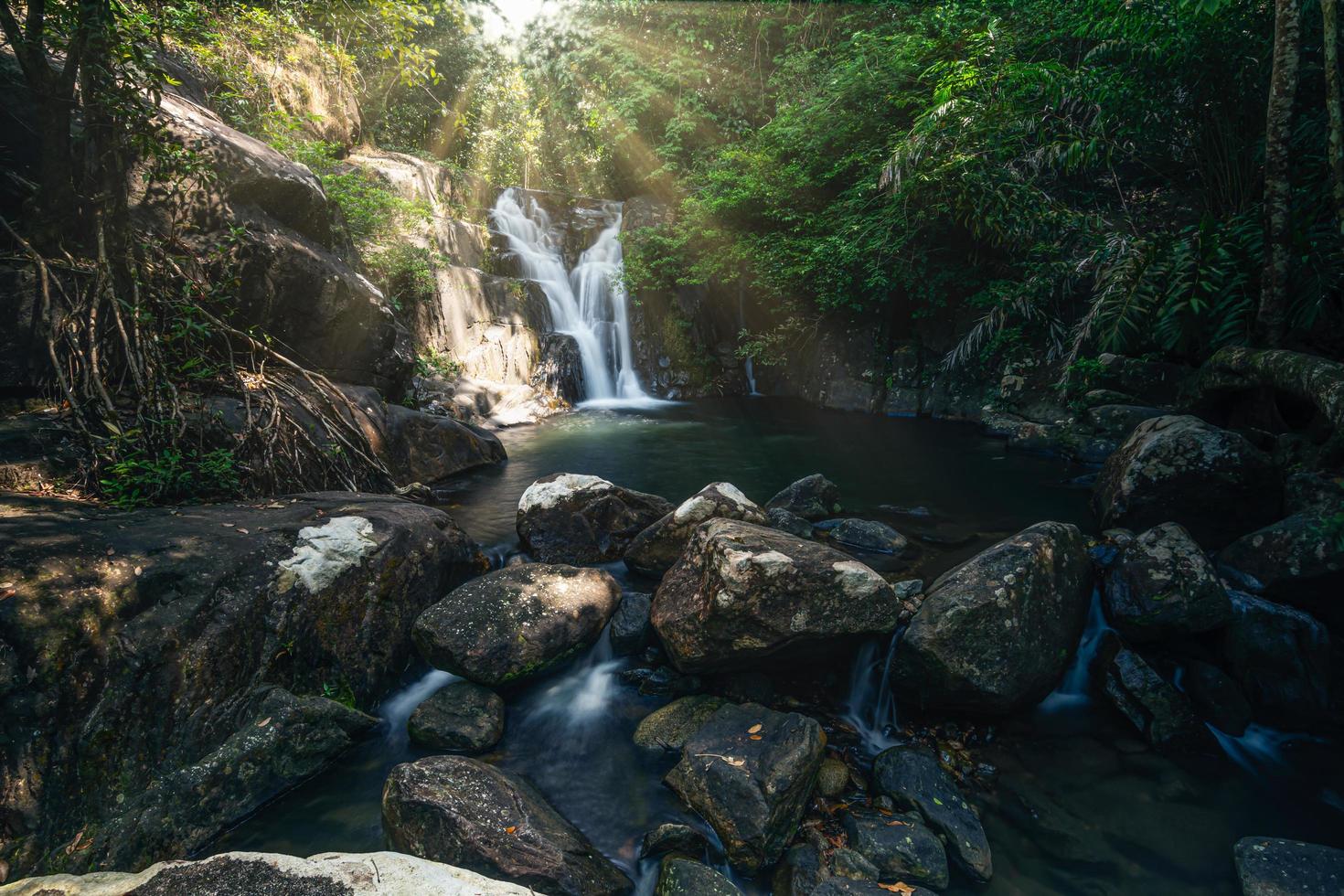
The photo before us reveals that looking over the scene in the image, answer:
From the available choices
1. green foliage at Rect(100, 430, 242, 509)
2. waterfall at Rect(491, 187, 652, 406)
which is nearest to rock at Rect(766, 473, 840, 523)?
green foliage at Rect(100, 430, 242, 509)

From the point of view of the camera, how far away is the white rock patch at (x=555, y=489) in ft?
18.8

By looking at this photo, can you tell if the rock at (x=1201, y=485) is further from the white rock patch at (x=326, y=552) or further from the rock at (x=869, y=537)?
the white rock patch at (x=326, y=552)

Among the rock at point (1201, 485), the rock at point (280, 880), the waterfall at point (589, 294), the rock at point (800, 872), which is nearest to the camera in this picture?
the rock at point (280, 880)

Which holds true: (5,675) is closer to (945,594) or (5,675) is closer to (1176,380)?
(945,594)

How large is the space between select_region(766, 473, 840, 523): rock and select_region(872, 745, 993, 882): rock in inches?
135

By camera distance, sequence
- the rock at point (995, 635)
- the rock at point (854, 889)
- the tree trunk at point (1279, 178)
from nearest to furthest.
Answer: the rock at point (854, 889) → the rock at point (995, 635) → the tree trunk at point (1279, 178)

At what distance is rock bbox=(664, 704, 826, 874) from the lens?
2736 millimetres

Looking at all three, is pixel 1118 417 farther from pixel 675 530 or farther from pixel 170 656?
pixel 170 656

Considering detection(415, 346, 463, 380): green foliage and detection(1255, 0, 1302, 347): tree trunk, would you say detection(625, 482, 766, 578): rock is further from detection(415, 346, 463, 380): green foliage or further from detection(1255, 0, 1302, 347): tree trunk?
detection(415, 346, 463, 380): green foliage

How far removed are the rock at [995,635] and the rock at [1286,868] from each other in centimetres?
108

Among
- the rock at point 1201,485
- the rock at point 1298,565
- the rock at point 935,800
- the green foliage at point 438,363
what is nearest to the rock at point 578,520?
the rock at point 935,800

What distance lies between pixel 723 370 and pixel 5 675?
15.4 meters

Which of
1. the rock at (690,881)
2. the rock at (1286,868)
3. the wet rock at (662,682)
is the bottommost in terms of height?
the rock at (1286,868)

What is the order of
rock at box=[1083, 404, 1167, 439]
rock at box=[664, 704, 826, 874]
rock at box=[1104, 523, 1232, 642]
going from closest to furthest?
1. rock at box=[664, 704, 826, 874]
2. rock at box=[1104, 523, 1232, 642]
3. rock at box=[1083, 404, 1167, 439]
